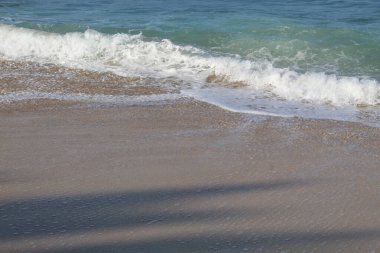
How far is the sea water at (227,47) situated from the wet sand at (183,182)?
1.14 metres

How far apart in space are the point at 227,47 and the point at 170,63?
2.00 metres

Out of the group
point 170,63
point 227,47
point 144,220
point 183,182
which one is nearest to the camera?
point 144,220

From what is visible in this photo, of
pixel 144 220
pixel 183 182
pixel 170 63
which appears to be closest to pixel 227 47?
pixel 170 63

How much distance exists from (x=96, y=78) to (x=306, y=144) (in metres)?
4.36

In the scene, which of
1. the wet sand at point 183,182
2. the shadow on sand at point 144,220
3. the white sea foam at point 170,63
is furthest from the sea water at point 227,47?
the shadow on sand at point 144,220

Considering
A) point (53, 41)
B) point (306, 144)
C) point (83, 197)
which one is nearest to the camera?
point (83, 197)

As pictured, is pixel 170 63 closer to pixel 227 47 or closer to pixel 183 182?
pixel 227 47

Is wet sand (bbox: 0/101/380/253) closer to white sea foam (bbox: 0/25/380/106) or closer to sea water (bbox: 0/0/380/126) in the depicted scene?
sea water (bbox: 0/0/380/126)

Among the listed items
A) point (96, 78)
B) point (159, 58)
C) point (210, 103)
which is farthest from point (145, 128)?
point (159, 58)

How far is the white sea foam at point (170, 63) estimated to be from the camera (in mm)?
10320

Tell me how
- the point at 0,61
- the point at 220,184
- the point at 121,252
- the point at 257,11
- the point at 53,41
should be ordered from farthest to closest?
the point at 257,11
the point at 53,41
the point at 0,61
the point at 220,184
the point at 121,252

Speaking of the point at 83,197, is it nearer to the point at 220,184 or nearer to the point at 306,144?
the point at 220,184

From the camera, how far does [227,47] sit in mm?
14031

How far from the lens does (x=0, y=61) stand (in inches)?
486
